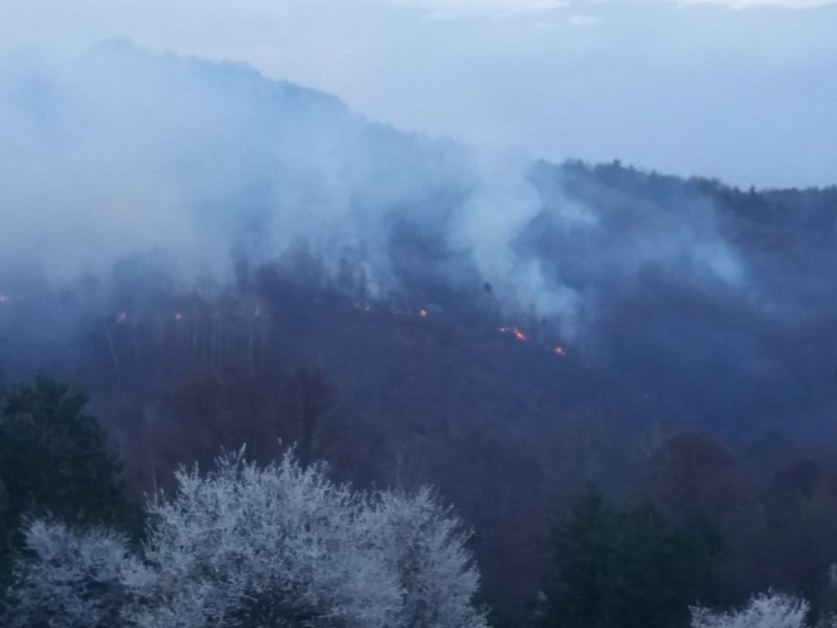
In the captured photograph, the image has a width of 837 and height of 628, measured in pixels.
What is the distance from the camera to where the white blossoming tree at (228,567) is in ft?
48.1

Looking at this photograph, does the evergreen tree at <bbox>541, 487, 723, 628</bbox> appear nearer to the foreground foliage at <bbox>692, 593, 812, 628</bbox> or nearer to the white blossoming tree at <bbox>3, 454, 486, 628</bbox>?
the foreground foliage at <bbox>692, 593, 812, 628</bbox>

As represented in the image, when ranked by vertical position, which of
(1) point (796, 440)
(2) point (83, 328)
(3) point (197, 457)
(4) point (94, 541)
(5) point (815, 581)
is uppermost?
(2) point (83, 328)

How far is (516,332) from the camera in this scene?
207ft

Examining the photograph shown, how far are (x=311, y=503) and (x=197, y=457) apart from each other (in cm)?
1854

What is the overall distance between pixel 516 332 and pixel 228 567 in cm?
4900

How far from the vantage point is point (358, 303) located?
62.4 m

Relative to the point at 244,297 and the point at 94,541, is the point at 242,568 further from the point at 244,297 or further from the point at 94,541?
the point at 244,297

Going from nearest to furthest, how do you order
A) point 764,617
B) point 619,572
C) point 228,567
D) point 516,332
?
point 228,567 → point 764,617 → point 619,572 → point 516,332

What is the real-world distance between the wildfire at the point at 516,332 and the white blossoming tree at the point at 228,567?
1756 inches

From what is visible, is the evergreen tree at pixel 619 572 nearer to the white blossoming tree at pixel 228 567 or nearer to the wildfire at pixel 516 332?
the white blossoming tree at pixel 228 567

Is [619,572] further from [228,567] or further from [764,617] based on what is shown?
[228,567]

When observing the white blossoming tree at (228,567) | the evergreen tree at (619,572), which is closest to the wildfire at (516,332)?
the evergreen tree at (619,572)

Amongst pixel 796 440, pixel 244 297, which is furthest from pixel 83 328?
pixel 796 440

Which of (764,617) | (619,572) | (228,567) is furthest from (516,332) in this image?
(228,567)
